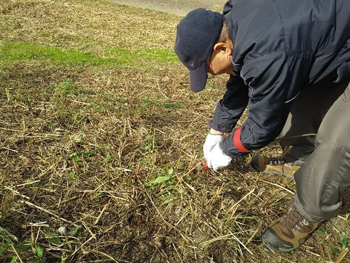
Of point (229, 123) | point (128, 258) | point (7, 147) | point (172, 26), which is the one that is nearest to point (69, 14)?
point (172, 26)

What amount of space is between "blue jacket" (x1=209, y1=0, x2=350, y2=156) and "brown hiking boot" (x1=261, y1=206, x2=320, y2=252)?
692mm

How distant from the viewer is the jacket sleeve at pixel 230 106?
7.63 ft

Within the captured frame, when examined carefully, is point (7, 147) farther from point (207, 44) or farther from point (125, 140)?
point (207, 44)

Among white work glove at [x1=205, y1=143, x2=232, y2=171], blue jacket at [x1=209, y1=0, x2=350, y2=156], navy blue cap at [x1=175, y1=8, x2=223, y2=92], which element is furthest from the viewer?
white work glove at [x1=205, y1=143, x2=232, y2=171]

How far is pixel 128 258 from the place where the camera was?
1783 mm

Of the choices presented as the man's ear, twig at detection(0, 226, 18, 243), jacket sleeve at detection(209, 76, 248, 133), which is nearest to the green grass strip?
jacket sleeve at detection(209, 76, 248, 133)

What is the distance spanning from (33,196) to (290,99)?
5.84ft

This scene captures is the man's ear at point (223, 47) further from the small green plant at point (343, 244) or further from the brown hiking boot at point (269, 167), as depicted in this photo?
the small green plant at point (343, 244)

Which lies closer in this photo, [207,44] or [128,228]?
[207,44]

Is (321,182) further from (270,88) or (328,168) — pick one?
(270,88)

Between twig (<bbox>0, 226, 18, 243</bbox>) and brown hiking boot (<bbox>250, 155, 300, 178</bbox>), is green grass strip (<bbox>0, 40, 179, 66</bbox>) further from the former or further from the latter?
twig (<bbox>0, 226, 18, 243</bbox>)

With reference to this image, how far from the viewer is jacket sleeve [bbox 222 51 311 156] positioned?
1.47 metres

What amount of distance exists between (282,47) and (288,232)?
4.07ft

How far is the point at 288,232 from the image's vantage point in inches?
77.9
